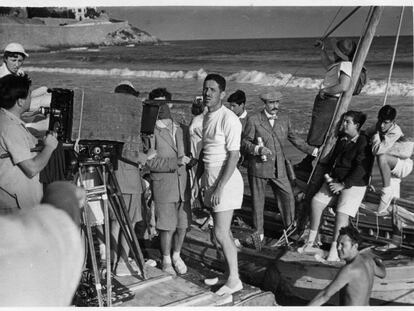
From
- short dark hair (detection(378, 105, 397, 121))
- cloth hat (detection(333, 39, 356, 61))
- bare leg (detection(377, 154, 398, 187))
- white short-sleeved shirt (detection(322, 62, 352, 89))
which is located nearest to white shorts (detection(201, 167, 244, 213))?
bare leg (detection(377, 154, 398, 187))

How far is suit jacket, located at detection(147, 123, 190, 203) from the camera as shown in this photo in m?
4.61

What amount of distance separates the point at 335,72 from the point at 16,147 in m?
3.32

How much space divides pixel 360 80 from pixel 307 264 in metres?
2.03

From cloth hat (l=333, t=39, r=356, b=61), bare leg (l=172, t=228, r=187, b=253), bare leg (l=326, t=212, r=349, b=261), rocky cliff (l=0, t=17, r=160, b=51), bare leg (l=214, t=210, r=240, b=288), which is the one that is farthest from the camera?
rocky cliff (l=0, t=17, r=160, b=51)

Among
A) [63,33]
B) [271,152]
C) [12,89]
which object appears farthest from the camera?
[63,33]

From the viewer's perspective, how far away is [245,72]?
29188 mm

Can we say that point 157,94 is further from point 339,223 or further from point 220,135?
point 339,223

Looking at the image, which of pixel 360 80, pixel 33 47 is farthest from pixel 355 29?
pixel 33 47

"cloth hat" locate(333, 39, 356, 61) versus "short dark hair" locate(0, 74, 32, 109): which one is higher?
"cloth hat" locate(333, 39, 356, 61)

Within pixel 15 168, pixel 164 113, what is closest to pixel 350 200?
pixel 164 113

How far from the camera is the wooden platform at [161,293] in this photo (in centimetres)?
413

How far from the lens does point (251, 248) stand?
18.3 feet

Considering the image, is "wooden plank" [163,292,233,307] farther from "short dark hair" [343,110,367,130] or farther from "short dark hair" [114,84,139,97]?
"short dark hair" [343,110,367,130]

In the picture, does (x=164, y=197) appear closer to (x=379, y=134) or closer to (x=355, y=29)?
(x=379, y=134)
